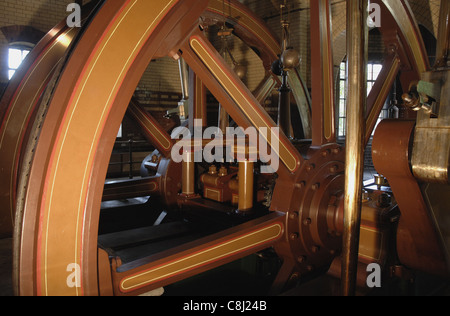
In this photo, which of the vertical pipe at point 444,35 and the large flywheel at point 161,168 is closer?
the large flywheel at point 161,168

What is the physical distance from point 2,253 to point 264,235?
1.51 meters

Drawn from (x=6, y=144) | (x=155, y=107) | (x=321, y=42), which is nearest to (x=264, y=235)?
(x=321, y=42)

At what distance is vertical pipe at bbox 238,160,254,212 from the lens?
2.40 metres

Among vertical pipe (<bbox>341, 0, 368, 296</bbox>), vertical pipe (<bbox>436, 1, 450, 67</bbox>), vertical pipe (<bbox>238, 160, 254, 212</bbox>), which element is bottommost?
vertical pipe (<bbox>238, 160, 254, 212</bbox>)

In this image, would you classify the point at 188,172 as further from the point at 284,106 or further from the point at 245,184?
the point at 284,106

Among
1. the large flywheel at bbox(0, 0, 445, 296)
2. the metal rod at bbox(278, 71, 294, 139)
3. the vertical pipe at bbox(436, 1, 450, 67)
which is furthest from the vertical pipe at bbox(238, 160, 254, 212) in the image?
the vertical pipe at bbox(436, 1, 450, 67)

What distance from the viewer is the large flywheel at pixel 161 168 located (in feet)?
4.06

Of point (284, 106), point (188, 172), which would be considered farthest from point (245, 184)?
point (284, 106)

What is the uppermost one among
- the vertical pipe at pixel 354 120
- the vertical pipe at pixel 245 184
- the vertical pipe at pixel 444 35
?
the vertical pipe at pixel 444 35

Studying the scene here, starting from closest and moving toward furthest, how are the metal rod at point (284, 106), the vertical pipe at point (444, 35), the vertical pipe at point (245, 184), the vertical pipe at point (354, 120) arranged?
the vertical pipe at point (354, 120) → the vertical pipe at point (444, 35) → the vertical pipe at point (245, 184) → the metal rod at point (284, 106)

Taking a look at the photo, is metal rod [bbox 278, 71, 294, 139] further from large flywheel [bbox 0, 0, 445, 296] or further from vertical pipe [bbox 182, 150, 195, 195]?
vertical pipe [bbox 182, 150, 195, 195]

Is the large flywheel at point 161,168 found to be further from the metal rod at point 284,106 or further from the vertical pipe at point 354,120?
the metal rod at point 284,106

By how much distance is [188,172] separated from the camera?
304 cm

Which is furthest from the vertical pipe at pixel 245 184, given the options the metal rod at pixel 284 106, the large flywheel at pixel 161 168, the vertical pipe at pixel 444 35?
the vertical pipe at pixel 444 35
